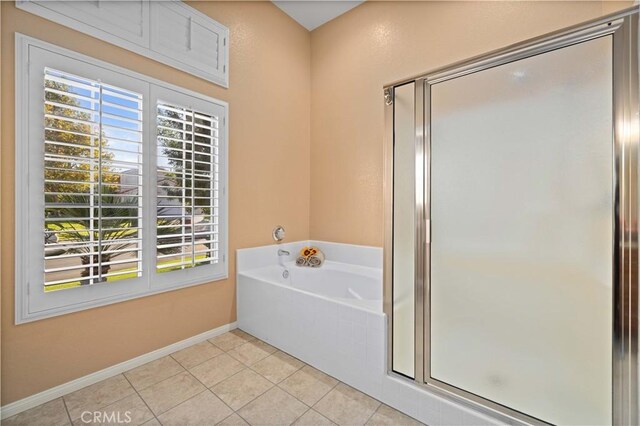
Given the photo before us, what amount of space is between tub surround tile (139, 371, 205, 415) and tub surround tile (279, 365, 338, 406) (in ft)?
1.80

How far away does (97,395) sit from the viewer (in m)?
1.68

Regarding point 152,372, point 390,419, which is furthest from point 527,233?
point 152,372

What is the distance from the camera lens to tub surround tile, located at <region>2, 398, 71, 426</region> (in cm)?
147

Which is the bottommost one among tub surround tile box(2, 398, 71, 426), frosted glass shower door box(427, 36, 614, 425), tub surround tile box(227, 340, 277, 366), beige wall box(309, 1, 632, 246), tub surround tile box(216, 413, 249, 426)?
tub surround tile box(216, 413, 249, 426)

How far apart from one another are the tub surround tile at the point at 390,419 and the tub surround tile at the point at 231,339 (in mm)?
1249

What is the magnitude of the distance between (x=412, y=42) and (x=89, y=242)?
115 inches

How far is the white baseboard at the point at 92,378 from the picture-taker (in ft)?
5.03

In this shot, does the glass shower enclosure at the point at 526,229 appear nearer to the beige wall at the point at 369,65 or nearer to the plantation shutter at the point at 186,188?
the beige wall at the point at 369,65

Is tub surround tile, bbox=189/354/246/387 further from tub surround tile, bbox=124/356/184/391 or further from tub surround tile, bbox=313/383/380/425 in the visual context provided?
tub surround tile, bbox=313/383/380/425

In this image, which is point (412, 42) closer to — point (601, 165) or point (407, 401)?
point (601, 165)

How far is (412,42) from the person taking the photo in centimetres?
253

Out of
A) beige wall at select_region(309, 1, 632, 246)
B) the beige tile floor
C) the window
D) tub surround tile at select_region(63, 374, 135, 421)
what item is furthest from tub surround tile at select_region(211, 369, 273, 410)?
beige wall at select_region(309, 1, 632, 246)

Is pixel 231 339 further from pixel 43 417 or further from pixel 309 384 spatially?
pixel 43 417

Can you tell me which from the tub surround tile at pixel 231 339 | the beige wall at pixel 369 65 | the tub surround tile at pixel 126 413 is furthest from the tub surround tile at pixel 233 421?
the beige wall at pixel 369 65
